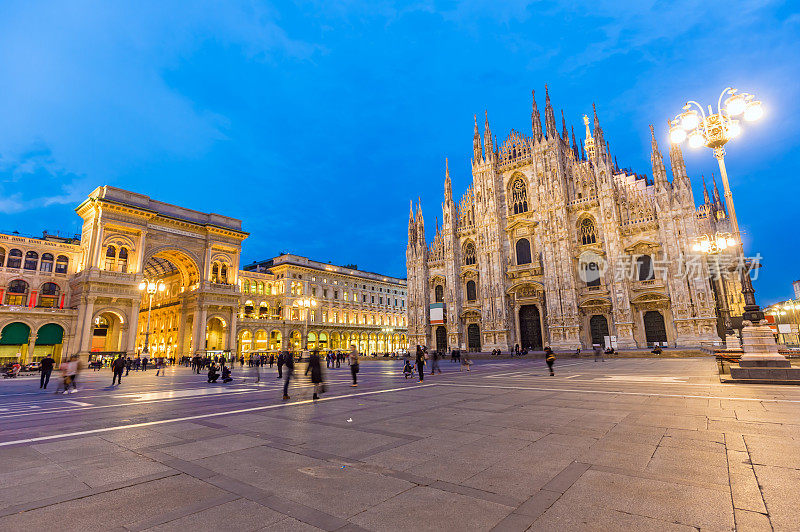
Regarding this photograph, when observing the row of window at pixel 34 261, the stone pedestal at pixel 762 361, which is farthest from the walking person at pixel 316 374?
the row of window at pixel 34 261

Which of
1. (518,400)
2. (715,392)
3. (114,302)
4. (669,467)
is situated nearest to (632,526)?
(669,467)

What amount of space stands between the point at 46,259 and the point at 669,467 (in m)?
57.9

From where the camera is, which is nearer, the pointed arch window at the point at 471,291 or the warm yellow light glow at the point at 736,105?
the warm yellow light glow at the point at 736,105

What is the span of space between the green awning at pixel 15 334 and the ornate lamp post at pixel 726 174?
180ft

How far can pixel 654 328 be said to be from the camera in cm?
3600

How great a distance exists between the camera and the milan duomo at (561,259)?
35031mm

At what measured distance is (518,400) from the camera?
9711 millimetres

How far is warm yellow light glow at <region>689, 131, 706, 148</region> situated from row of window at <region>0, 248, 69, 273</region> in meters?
57.9

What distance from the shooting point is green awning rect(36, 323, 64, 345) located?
39.6m

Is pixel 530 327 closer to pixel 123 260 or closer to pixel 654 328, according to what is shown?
pixel 654 328

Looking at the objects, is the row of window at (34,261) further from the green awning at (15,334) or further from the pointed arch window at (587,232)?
the pointed arch window at (587,232)

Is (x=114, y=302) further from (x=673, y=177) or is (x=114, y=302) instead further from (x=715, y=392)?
(x=673, y=177)

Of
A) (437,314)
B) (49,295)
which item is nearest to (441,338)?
(437,314)

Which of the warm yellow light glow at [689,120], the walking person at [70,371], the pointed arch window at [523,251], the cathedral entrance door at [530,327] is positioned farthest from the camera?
the pointed arch window at [523,251]
